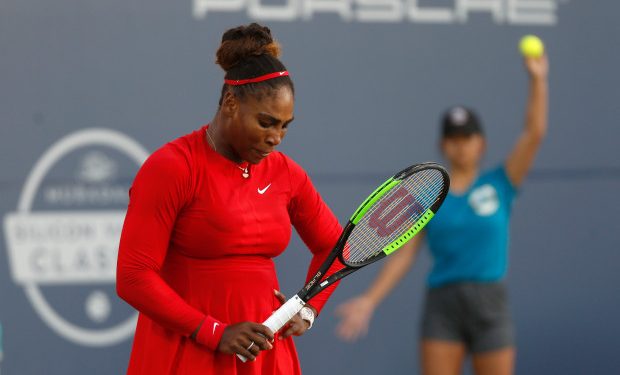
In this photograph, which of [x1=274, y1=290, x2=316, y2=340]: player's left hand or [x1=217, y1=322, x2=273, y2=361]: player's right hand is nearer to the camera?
[x1=217, y1=322, x2=273, y2=361]: player's right hand

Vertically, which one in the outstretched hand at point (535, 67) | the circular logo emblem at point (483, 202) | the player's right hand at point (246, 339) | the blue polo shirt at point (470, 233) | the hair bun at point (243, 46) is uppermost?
the hair bun at point (243, 46)

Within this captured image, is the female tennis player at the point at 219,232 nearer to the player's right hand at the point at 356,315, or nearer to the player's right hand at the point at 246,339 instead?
the player's right hand at the point at 246,339

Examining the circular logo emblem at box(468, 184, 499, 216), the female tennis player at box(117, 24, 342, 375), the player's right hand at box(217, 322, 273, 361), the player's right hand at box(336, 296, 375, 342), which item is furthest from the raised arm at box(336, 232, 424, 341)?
the player's right hand at box(217, 322, 273, 361)

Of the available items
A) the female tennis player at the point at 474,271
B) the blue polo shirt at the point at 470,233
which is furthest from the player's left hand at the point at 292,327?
the blue polo shirt at the point at 470,233

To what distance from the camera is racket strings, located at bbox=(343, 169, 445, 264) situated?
308 centimetres

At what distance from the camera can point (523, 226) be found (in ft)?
17.6

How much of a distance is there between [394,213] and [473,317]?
138 cm

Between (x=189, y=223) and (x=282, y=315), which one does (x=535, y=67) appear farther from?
(x=189, y=223)

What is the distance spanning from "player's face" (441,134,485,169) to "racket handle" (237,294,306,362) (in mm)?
1880

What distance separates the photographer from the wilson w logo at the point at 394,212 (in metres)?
3.14

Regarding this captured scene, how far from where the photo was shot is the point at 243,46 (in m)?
2.79

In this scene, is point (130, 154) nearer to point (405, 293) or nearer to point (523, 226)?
point (405, 293)

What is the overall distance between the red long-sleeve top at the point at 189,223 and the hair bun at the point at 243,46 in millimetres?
187

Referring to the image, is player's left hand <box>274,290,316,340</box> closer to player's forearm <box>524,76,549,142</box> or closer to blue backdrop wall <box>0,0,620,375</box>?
player's forearm <box>524,76,549,142</box>
